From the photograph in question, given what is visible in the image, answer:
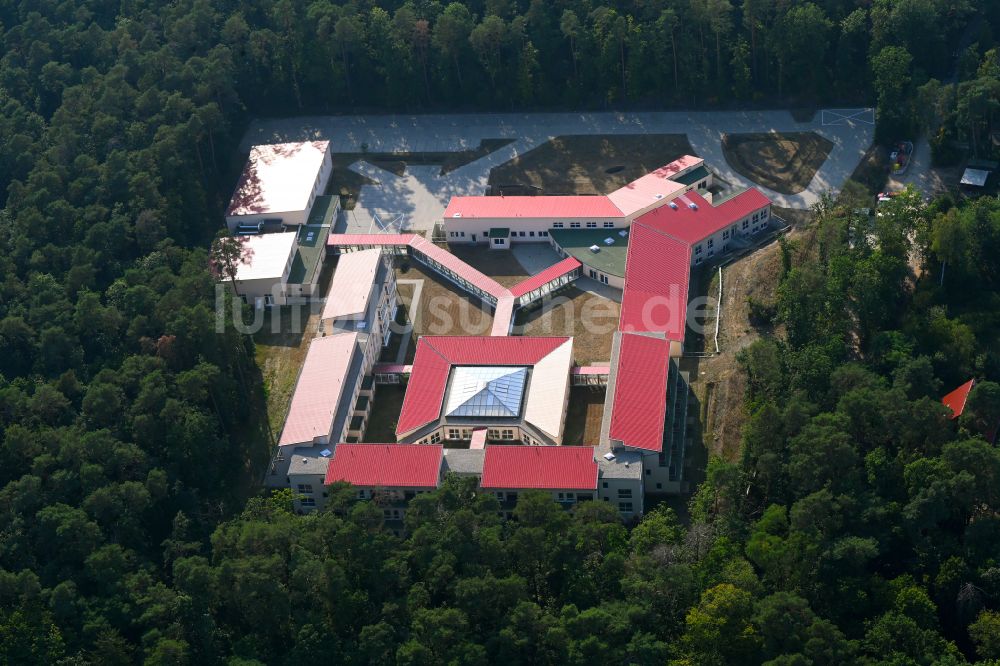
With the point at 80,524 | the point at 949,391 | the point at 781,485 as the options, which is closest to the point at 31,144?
the point at 80,524

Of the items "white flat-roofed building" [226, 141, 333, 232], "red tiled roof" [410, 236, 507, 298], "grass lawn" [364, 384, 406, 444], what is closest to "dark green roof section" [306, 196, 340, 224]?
"white flat-roofed building" [226, 141, 333, 232]

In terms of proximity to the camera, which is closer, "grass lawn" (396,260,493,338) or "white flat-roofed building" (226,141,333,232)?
"grass lawn" (396,260,493,338)

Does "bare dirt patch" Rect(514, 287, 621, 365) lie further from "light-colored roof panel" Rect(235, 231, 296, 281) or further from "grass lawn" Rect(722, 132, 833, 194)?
"grass lawn" Rect(722, 132, 833, 194)

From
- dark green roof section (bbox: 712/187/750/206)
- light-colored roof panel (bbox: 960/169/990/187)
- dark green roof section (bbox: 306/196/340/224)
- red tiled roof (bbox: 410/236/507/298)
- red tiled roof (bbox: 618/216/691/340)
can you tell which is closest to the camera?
red tiled roof (bbox: 618/216/691/340)

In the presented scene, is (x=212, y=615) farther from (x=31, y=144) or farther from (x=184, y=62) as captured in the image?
(x=184, y=62)

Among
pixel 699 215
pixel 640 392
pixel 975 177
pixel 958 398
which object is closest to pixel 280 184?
pixel 699 215

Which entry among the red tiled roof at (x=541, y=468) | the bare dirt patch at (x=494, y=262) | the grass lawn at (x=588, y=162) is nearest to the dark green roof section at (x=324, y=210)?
the bare dirt patch at (x=494, y=262)
